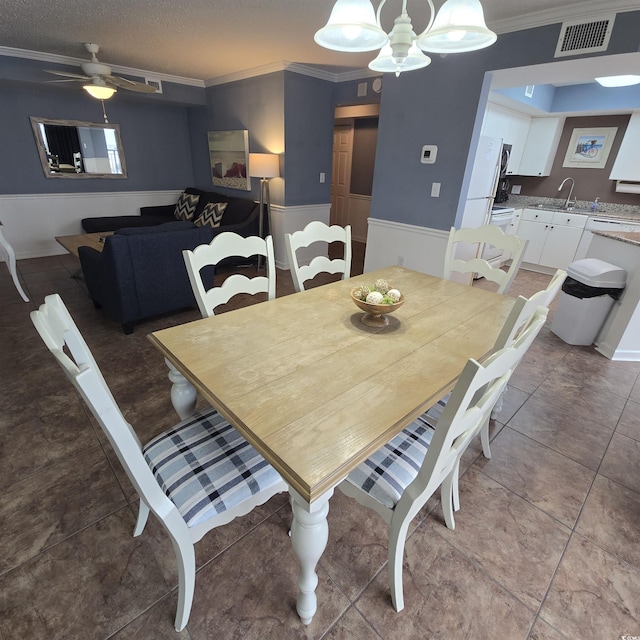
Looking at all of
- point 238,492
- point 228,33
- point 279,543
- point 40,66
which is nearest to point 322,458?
point 238,492

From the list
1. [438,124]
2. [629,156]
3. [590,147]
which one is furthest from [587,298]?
[590,147]

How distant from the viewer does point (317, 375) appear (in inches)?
44.5

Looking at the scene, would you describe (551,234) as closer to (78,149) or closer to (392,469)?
(392,469)

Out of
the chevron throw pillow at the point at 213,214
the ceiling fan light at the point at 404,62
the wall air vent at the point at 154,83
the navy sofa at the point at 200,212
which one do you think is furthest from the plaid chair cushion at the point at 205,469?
the wall air vent at the point at 154,83

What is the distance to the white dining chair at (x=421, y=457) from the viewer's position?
81 centimetres

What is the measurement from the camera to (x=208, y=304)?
1609mm

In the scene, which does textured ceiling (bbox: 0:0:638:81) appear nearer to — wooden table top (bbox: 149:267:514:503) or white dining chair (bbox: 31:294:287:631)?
wooden table top (bbox: 149:267:514:503)

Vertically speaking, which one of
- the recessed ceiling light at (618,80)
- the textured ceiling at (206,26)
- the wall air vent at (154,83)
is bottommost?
the recessed ceiling light at (618,80)

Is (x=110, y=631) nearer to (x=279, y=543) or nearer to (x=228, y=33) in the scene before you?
(x=279, y=543)

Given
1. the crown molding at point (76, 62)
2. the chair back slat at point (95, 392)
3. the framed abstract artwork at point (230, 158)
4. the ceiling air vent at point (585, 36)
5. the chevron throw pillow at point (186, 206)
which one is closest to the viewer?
the chair back slat at point (95, 392)

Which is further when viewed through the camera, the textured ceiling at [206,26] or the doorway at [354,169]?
the doorway at [354,169]

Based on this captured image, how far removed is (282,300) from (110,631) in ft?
4.37

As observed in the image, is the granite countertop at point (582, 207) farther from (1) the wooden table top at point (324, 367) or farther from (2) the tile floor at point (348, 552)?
(1) the wooden table top at point (324, 367)

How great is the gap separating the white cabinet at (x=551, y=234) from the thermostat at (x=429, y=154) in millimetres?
2196
